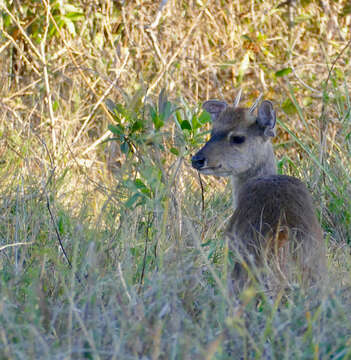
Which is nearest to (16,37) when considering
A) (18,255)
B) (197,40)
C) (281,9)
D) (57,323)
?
(197,40)

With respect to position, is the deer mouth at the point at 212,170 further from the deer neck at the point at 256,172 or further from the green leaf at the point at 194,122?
the green leaf at the point at 194,122

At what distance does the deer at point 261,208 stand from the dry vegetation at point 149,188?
13 centimetres

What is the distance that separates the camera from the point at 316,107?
8250mm

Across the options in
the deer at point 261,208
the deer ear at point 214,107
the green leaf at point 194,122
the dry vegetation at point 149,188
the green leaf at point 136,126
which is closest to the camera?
the dry vegetation at point 149,188

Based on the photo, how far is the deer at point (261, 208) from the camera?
2947 mm

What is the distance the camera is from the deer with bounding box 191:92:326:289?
2.95 meters

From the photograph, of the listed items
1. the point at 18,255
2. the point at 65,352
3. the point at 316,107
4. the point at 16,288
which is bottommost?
the point at 316,107

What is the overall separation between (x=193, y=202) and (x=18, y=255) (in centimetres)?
155

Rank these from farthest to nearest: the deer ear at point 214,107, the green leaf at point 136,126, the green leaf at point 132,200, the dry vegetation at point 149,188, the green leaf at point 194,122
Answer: the deer ear at point 214,107 < the green leaf at point 194,122 < the green leaf at point 136,126 < the green leaf at point 132,200 < the dry vegetation at point 149,188

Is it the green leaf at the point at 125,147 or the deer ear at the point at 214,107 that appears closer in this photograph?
the green leaf at the point at 125,147

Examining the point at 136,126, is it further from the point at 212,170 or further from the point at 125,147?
the point at 212,170

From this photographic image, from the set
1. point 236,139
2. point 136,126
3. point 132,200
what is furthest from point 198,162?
point 132,200

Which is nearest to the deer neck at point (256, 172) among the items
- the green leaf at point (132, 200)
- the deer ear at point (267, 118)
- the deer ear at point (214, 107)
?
the deer ear at point (267, 118)

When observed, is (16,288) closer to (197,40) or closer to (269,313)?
(269,313)
